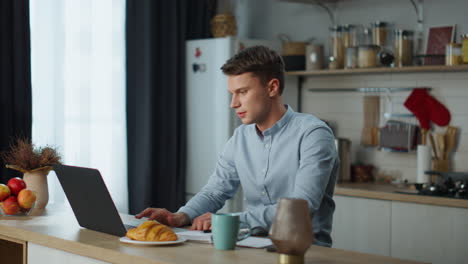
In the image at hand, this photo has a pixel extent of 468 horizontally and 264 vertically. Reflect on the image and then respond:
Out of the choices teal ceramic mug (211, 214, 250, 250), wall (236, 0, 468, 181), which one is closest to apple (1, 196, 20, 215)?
teal ceramic mug (211, 214, 250, 250)

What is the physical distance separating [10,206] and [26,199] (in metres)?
0.07

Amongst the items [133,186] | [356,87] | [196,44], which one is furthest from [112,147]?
[356,87]

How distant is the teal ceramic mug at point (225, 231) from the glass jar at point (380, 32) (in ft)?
9.44

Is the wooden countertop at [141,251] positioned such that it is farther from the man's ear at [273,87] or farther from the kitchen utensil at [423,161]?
the kitchen utensil at [423,161]

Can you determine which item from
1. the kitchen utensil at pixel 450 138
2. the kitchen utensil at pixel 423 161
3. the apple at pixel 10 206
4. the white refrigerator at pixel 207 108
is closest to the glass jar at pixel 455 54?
the kitchen utensil at pixel 450 138

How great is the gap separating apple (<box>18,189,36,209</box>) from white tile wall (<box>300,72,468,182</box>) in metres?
2.68

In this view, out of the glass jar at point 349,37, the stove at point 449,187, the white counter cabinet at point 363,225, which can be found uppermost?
the glass jar at point 349,37

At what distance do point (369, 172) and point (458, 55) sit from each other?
1.04 m

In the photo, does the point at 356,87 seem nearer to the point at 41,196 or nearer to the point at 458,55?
the point at 458,55

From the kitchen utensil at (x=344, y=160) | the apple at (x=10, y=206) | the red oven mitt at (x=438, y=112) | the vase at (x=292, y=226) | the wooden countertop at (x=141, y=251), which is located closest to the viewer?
the vase at (x=292, y=226)

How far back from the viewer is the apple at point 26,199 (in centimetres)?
271

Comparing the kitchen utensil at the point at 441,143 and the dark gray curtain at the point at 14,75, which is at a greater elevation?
the dark gray curtain at the point at 14,75

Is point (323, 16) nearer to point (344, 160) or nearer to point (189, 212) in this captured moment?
point (344, 160)

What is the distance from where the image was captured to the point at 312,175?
2.29 meters
